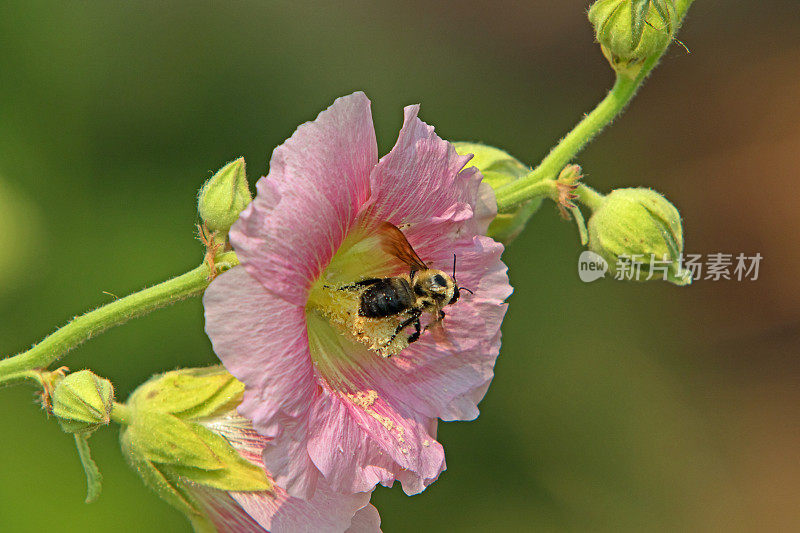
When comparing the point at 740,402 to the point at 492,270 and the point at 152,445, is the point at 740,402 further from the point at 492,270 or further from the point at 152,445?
the point at 152,445

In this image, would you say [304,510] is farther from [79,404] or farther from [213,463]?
[79,404]

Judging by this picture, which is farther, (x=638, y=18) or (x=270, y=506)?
(x=638, y=18)

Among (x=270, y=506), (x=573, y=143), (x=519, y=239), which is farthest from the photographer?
(x=519, y=239)

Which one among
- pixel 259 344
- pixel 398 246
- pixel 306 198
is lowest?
pixel 259 344

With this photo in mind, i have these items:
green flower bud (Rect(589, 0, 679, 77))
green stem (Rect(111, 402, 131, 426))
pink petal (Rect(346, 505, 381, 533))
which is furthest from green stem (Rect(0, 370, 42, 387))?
green flower bud (Rect(589, 0, 679, 77))

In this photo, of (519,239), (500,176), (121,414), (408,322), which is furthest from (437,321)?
(519,239)

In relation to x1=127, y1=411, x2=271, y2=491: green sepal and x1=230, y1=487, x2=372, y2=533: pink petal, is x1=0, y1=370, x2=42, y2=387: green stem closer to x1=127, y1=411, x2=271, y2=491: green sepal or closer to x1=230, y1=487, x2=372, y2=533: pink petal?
x1=127, y1=411, x2=271, y2=491: green sepal

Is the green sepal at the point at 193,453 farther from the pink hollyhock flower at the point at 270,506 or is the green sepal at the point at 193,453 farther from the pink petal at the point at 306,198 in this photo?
the pink petal at the point at 306,198

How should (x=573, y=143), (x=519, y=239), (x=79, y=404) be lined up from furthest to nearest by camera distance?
1. (x=519, y=239)
2. (x=573, y=143)
3. (x=79, y=404)
